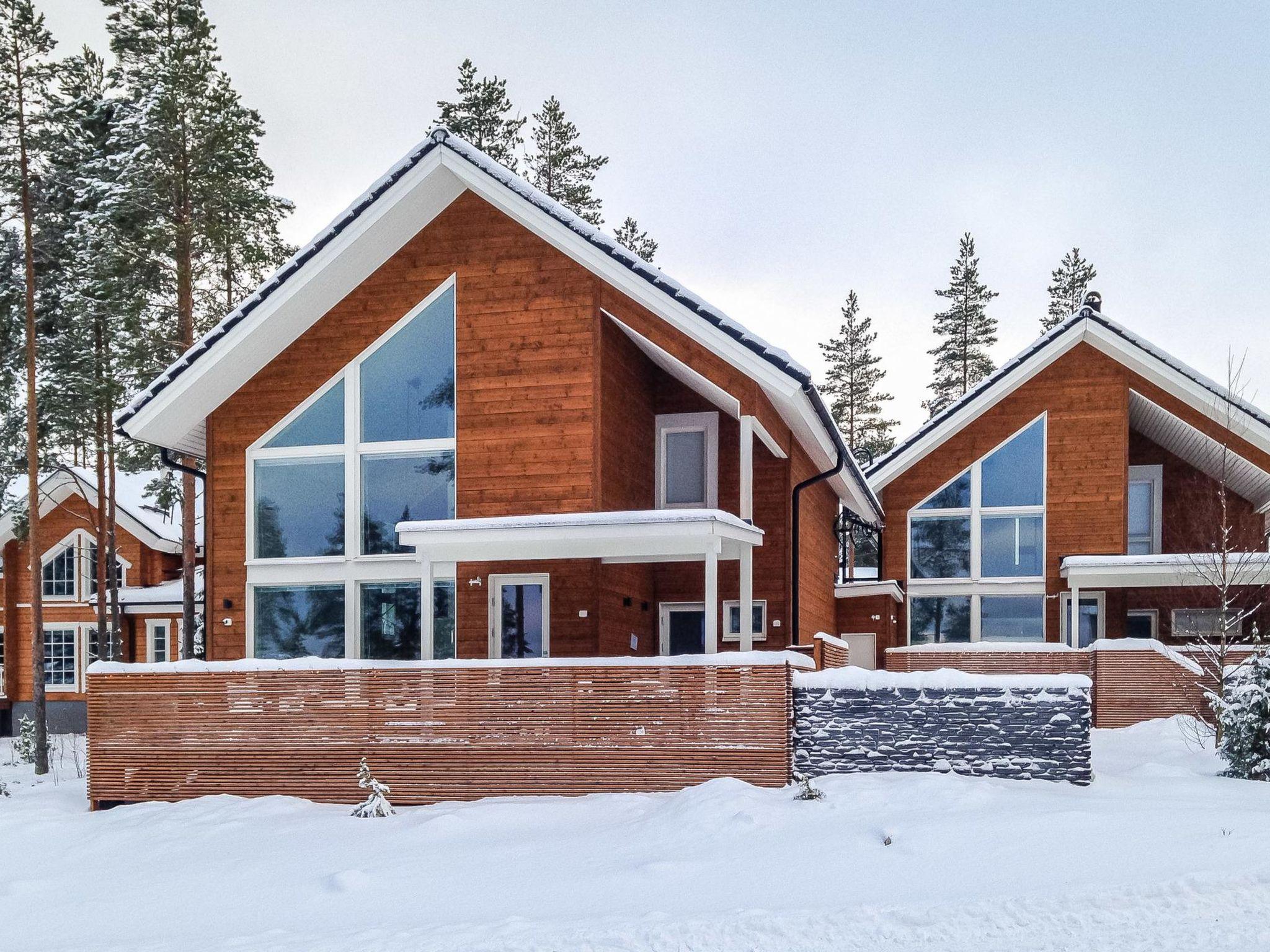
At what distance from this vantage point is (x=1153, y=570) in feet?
60.2

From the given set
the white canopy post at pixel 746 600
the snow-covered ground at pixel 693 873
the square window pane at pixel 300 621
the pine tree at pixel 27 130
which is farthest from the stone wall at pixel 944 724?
the pine tree at pixel 27 130

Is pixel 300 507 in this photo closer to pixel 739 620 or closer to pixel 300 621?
pixel 300 621

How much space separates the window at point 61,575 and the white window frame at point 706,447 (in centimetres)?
1802

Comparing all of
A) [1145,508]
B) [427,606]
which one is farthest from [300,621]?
[1145,508]

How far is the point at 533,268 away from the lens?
13.9m

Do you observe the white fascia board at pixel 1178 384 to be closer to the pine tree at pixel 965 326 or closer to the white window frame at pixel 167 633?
the white window frame at pixel 167 633

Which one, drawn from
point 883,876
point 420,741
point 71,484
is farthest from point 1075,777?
point 71,484

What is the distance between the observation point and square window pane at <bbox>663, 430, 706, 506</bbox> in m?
15.5

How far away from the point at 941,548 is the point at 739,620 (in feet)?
22.3

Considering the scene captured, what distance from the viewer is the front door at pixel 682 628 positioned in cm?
1608

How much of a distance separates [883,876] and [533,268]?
27.3ft

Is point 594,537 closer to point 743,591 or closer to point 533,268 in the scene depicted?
point 743,591

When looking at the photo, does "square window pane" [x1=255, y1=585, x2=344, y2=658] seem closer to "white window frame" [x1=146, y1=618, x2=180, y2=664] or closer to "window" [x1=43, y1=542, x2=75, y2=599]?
"white window frame" [x1=146, y1=618, x2=180, y2=664]

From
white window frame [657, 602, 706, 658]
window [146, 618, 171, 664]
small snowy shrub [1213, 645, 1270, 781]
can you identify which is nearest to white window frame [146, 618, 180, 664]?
window [146, 618, 171, 664]
